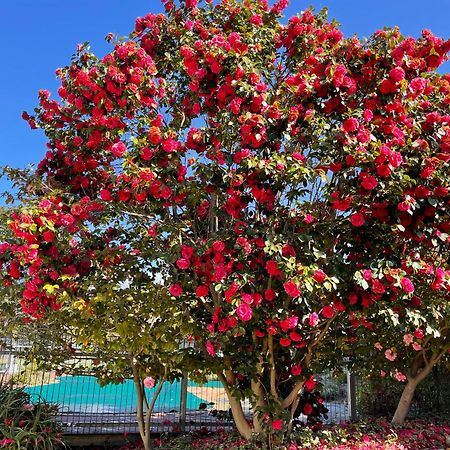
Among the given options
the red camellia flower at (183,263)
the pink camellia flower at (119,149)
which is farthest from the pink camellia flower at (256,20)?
the red camellia flower at (183,263)

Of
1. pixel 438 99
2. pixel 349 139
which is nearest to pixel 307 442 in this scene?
pixel 349 139

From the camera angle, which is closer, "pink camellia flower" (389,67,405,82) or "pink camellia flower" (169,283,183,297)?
"pink camellia flower" (389,67,405,82)

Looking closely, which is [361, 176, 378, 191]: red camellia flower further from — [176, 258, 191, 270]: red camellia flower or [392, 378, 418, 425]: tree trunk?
[392, 378, 418, 425]: tree trunk

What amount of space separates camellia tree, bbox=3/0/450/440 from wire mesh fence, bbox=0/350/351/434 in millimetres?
2258

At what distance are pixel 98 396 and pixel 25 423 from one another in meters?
3.08

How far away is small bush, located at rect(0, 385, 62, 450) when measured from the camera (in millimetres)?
5492

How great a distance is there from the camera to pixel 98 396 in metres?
8.83

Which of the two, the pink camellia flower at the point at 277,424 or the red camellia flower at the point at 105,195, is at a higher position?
the red camellia flower at the point at 105,195

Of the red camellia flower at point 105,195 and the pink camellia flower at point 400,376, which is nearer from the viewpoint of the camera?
the red camellia flower at point 105,195

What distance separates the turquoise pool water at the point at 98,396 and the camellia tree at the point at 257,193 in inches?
107

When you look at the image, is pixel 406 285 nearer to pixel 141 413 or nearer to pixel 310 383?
pixel 310 383

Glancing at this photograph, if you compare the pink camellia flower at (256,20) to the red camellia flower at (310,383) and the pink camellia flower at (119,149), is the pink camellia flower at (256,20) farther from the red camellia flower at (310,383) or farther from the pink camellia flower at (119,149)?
the red camellia flower at (310,383)

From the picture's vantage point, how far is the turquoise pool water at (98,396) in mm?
7691

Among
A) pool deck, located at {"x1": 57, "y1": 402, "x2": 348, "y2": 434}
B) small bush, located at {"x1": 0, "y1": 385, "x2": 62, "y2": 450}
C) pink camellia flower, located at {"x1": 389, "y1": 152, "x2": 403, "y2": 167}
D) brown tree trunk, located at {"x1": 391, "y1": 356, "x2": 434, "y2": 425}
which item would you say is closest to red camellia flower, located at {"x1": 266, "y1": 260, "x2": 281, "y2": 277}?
pink camellia flower, located at {"x1": 389, "y1": 152, "x2": 403, "y2": 167}
